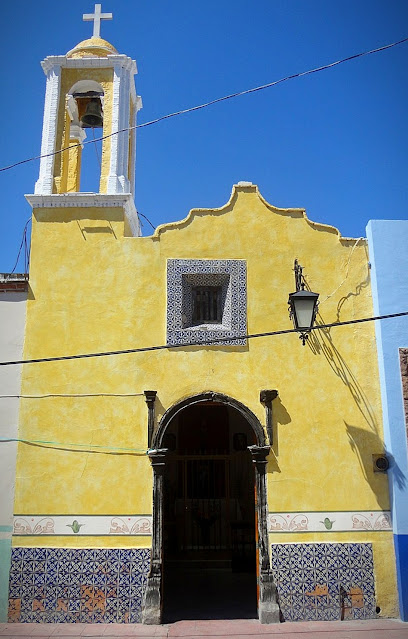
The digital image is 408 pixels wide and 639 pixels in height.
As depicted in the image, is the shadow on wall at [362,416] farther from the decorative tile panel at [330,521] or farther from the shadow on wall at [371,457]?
the decorative tile panel at [330,521]

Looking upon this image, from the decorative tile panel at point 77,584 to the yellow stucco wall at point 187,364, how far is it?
0.19m

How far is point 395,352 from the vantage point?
320 inches

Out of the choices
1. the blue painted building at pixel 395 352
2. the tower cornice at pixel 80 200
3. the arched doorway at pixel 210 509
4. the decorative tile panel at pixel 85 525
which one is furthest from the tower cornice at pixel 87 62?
the decorative tile panel at pixel 85 525

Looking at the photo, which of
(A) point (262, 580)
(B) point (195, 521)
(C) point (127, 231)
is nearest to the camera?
(A) point (262, 580)

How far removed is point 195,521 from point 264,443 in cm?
541

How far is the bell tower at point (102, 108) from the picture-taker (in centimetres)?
897

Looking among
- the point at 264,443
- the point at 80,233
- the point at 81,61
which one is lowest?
the point at 264,443

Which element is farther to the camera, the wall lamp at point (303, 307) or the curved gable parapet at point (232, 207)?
the curved gable parapet at point (232, 207)

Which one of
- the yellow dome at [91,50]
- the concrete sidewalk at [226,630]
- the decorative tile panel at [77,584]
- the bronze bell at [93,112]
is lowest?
the concrete sidewalk at [226,630]

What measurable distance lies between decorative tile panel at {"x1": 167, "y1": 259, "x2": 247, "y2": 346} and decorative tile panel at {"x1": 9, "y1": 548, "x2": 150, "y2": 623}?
2967 mm

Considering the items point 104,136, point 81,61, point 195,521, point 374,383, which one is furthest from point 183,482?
point 81,61

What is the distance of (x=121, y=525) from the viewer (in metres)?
7.65

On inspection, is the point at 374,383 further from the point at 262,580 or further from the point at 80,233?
the point at 80,233

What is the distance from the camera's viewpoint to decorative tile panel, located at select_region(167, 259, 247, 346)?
825cm
